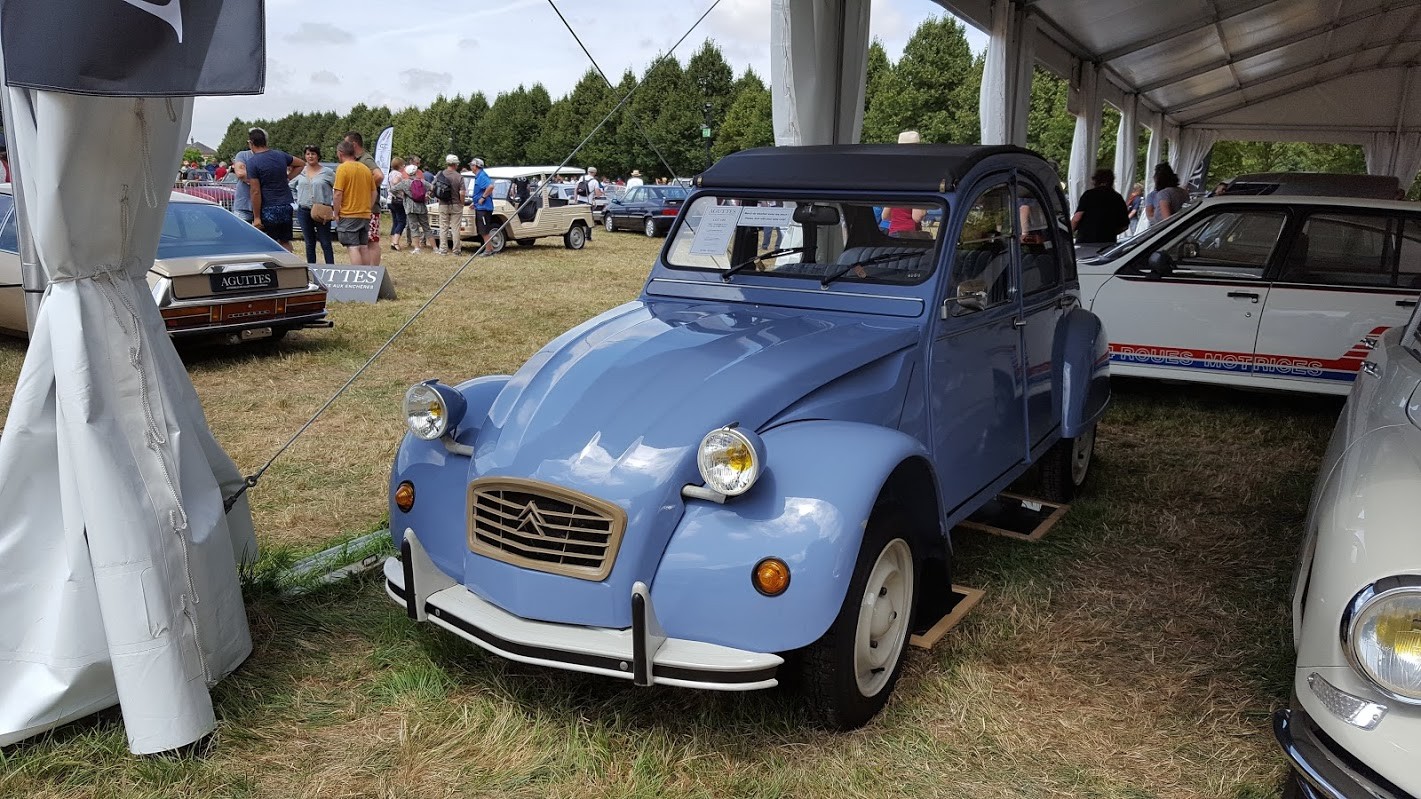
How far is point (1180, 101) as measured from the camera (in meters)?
22.8

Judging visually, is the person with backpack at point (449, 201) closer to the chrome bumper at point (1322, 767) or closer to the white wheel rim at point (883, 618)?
the white wheel rim at point (883, 618)

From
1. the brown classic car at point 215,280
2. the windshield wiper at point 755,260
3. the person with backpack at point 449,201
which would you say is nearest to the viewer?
the windshield wiper at point 755,260

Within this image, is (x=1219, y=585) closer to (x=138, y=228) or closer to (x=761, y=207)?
(x=761, y=207)

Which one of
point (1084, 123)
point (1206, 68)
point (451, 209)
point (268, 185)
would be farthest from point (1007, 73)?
point (451, 209)

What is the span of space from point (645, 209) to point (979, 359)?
2170cm

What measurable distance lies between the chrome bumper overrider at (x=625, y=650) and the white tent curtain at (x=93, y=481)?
32.1 inches

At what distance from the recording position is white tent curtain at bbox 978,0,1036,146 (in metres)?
10.8

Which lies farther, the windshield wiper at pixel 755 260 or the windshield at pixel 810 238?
the windshield wiper at pixel 755 260

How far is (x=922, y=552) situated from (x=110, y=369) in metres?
2.60

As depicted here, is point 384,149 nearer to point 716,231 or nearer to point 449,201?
point 449,201

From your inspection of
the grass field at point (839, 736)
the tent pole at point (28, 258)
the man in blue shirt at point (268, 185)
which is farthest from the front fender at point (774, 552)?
the man in blue shirt at point (268, 185)

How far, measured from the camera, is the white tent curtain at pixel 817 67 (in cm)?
702

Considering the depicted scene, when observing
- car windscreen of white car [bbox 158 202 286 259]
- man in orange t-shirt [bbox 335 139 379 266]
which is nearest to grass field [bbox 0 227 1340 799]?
car windscreen of white car [bbox 158 202 286 259]

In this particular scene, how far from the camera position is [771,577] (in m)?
2.70
